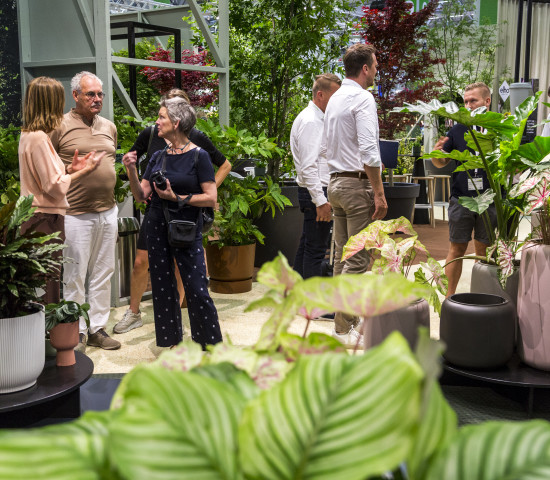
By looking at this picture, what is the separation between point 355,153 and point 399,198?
3.40 m

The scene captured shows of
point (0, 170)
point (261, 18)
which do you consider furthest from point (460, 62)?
point (0, 170)

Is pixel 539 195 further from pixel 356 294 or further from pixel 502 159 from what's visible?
pixel 356 294

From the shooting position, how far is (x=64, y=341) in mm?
2133

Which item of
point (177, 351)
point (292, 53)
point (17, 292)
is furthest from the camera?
point (292, 53)

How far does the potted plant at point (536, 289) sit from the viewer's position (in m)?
2.04

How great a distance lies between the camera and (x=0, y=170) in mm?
4535

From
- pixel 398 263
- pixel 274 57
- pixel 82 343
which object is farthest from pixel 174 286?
pixel 274 57

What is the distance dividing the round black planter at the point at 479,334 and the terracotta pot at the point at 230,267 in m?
3.36

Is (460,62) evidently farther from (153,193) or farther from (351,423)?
(351,423)

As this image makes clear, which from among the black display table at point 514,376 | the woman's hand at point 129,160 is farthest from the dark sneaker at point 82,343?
the black display table at point 514,376

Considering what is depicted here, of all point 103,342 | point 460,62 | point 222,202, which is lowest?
point 103,342

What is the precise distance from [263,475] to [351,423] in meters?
0.06

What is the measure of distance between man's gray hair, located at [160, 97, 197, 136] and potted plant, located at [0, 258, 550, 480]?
323 cm

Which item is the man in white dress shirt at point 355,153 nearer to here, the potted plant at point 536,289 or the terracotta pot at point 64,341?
the potted plant at point 536,289
